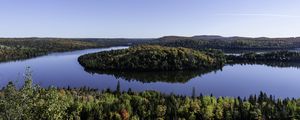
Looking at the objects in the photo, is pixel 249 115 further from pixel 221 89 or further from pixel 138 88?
pixel 138 88

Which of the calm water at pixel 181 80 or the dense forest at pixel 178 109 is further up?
the dense forest at pixel 178 109

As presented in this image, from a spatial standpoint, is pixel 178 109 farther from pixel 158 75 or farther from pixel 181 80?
pixel 158 75

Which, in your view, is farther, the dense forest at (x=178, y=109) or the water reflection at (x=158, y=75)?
the water reflection at (x=158, y=75)

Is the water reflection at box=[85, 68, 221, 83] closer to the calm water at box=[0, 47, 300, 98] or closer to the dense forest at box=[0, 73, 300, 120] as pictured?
the calm water at box=[0, 47, 300, 98]

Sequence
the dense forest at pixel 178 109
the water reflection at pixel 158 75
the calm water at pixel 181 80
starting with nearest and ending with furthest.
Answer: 1. the dense forest at pixel 178 109
2. the calm water at pixel 181 80
3. the water reflection at pixel 158 75

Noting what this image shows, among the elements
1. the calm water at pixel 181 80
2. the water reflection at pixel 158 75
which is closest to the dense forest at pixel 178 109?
the calm water at pixel 181 80

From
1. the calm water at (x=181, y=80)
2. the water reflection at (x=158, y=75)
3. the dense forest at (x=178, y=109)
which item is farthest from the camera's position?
the water reflection at (x=158, y=75)

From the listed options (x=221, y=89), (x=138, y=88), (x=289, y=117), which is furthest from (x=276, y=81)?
(x=289, y=117)

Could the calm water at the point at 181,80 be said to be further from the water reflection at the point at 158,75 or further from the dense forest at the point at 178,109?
the dense forest at the point at 178,109

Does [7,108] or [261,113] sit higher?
[7,108]

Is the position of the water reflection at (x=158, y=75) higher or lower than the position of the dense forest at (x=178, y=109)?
lower
